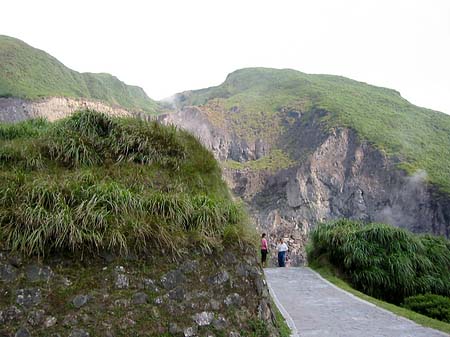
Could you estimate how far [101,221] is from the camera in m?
5.52

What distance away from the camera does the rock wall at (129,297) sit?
4805mm

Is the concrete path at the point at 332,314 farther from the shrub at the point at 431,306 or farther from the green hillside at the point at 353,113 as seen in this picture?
the green hillside at the point at 353,113

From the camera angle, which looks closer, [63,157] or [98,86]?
[63,157]

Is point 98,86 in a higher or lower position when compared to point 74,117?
higher

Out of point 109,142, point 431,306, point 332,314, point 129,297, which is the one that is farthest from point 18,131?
point 431,306

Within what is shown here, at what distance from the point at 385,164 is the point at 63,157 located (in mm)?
70174

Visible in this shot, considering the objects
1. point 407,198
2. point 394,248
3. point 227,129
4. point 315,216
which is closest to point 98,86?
point 227,129

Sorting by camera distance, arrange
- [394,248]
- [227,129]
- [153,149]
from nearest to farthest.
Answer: [153,149], [394,248], [227,129]

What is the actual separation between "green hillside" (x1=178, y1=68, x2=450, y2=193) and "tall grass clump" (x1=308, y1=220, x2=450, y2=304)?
5142cm

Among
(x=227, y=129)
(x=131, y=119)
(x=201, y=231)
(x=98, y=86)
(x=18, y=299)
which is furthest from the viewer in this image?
(x=98, y=86)

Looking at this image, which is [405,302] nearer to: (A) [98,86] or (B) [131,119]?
(B) [131,119]

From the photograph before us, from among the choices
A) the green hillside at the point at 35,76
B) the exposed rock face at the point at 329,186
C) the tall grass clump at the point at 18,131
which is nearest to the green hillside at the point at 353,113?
the exposed rock face at the point at 329,186

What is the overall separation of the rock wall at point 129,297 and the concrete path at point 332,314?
7.28 ft

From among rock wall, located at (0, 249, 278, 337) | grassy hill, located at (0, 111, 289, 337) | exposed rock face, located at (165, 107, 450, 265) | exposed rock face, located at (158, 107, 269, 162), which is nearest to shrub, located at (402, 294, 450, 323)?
grassy hill, located at (0, 111, 289, 337)
